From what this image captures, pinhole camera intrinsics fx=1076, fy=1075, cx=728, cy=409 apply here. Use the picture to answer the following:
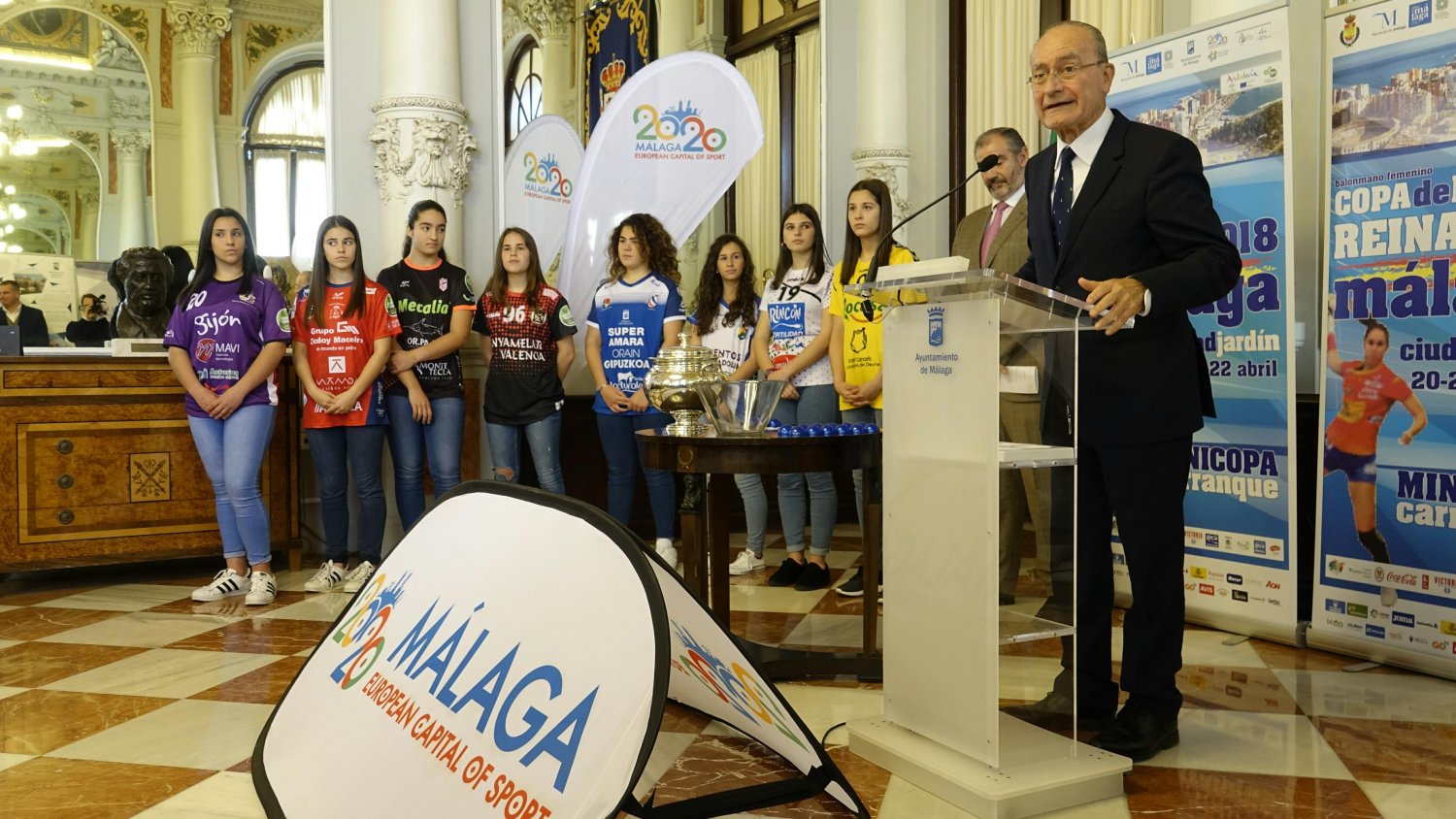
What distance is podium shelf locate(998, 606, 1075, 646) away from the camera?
5.84ft

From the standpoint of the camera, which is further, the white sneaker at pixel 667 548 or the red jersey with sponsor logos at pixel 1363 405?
the white sneaker at pixel 667 548

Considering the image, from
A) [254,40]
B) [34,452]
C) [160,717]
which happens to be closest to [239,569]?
[34,452]

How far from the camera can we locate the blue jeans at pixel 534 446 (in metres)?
4.02

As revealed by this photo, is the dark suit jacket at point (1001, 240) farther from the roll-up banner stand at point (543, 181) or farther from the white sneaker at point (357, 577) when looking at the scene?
the white sneaker at point (357, 577)

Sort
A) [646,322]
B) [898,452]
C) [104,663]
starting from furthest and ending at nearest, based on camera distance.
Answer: [646,322]
[104,663]
[898,452]

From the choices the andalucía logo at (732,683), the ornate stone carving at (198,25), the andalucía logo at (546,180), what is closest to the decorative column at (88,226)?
the ornate stone carving at (198,25)

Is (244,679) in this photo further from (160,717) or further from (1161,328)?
(1161,328)

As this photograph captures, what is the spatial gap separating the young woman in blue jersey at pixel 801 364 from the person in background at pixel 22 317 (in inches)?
117

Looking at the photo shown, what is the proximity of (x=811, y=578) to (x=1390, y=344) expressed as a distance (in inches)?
74.0

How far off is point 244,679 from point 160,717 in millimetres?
296

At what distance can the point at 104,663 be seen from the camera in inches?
111

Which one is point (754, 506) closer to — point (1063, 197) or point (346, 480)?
point (346, 480)

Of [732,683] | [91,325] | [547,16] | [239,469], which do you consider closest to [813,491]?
[239,469]

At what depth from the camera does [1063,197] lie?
2.07 meters
